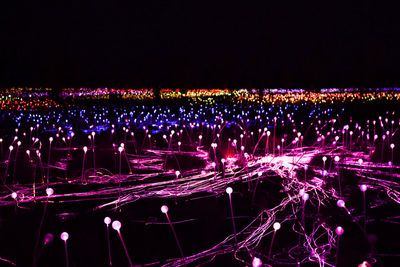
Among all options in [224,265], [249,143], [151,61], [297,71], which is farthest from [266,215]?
[297,71]

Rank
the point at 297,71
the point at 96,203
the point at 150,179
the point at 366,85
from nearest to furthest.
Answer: the point at 96,203, the point at 150,179, the point at 366,85, the point at 297,71

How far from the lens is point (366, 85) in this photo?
130 ft

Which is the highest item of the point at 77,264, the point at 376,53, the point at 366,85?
the point at 376,53

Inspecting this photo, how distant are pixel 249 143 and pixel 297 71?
2021 inches

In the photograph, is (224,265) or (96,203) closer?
(224,265)

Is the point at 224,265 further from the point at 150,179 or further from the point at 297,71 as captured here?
the point at 297,71

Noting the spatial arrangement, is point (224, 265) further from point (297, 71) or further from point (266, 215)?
point (297, 71)

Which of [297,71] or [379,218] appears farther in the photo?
[297,71]

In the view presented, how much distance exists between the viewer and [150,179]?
18.9 ft

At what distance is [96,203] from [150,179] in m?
1.21

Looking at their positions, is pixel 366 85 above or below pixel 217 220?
above

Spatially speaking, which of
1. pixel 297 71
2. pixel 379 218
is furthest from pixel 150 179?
pixel 297 71

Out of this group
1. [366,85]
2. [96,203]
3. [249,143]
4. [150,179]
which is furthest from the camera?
[366,85]

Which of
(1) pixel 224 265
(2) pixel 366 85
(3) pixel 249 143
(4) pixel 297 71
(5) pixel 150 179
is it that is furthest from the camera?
(4) pixel 297 71
